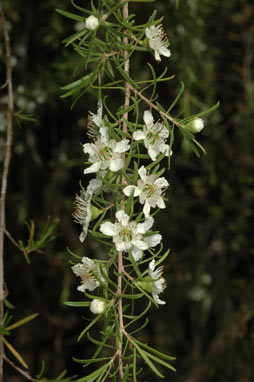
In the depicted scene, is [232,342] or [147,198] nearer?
[147,198]

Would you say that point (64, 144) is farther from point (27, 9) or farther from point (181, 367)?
point (181, 367)

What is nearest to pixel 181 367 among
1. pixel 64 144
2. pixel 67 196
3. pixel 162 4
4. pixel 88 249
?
pixel 88 249

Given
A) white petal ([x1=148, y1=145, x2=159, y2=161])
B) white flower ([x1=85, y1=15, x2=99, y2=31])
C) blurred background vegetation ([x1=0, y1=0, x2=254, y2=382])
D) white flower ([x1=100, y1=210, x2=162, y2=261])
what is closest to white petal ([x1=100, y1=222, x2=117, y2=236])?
white flower ([x1=100, y1=210, x2=162, y2=261])

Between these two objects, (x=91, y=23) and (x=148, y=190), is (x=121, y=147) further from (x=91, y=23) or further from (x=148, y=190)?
(x=91, y=23)

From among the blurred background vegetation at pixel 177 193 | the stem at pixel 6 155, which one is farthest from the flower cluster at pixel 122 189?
the blurred background vegetation at pixel 177 193

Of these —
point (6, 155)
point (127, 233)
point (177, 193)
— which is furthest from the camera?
point (177, 193)

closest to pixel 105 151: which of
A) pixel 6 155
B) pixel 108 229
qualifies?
pixel 108 229

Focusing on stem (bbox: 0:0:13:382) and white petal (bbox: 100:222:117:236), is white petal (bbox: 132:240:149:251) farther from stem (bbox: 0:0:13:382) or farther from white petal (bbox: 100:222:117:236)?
stem (bbox: 0:0:13:382)
